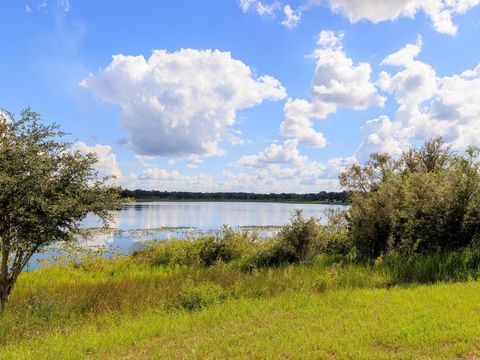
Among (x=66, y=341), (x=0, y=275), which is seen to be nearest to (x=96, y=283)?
(x=0, y=275)

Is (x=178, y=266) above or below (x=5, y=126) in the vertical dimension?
below

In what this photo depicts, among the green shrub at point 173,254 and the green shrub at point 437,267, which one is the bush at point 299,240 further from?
the green shrub at point 173,254

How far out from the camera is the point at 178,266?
15.8m

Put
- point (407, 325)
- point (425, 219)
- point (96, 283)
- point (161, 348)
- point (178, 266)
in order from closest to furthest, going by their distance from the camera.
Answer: point (161, 348), point (407, 325), point (96, 283), point (425, 219), point (178, 266)

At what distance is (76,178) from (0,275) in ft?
9.45

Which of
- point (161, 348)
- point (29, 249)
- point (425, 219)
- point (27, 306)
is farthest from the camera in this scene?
point (425, 219)

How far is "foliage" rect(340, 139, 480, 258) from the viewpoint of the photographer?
44.3 feet

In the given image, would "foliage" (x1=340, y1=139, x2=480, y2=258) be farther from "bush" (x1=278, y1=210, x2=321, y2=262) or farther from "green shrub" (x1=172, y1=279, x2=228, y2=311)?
"green shrub" (x1=172, y1=279, x2=228, y2=311)

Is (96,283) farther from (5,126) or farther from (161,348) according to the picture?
(161,348)

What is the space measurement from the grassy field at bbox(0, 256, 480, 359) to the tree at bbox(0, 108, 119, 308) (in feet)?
4.08

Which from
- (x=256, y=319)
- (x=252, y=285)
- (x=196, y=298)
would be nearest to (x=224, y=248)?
(x=252, y=285)

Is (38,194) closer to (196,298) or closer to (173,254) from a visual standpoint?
(196,298)

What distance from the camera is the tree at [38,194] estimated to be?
8836mm

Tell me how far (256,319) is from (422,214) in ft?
29.6
